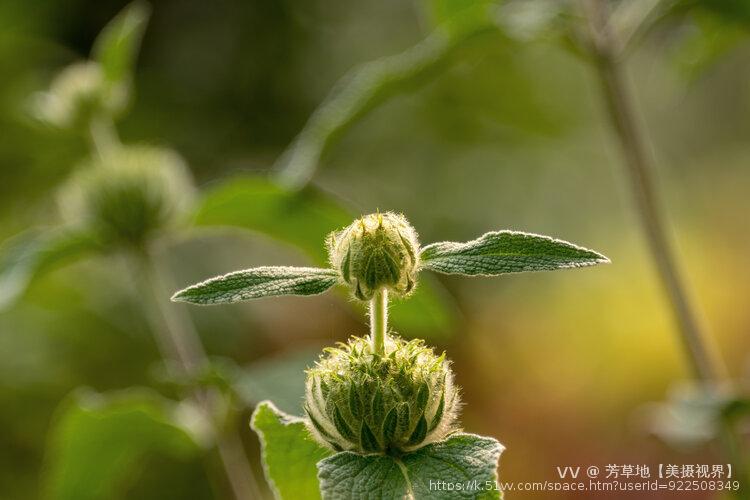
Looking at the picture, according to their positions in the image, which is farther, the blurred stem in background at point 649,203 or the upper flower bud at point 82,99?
the upper flower bud at point 82,99

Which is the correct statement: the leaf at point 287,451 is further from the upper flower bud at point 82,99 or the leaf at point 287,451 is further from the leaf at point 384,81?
the upper flower bud at point 82,99

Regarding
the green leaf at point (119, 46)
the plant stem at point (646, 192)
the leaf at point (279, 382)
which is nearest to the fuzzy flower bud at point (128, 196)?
the green leaf at point (119, 46)

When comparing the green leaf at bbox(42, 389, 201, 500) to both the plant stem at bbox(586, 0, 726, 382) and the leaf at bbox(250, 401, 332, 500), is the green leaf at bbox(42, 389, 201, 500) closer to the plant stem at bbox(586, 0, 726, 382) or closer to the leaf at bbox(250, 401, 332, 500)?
the leaf at bbox(250, 401, 332, 500)

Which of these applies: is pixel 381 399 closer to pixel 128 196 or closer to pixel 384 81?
pixel 384 81

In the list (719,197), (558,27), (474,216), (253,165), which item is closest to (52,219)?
(253,165)

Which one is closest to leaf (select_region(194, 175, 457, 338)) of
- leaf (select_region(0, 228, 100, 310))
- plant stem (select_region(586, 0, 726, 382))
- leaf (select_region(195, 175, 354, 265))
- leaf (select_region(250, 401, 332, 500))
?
leaf (select_region(195, 175, 354, 265))
